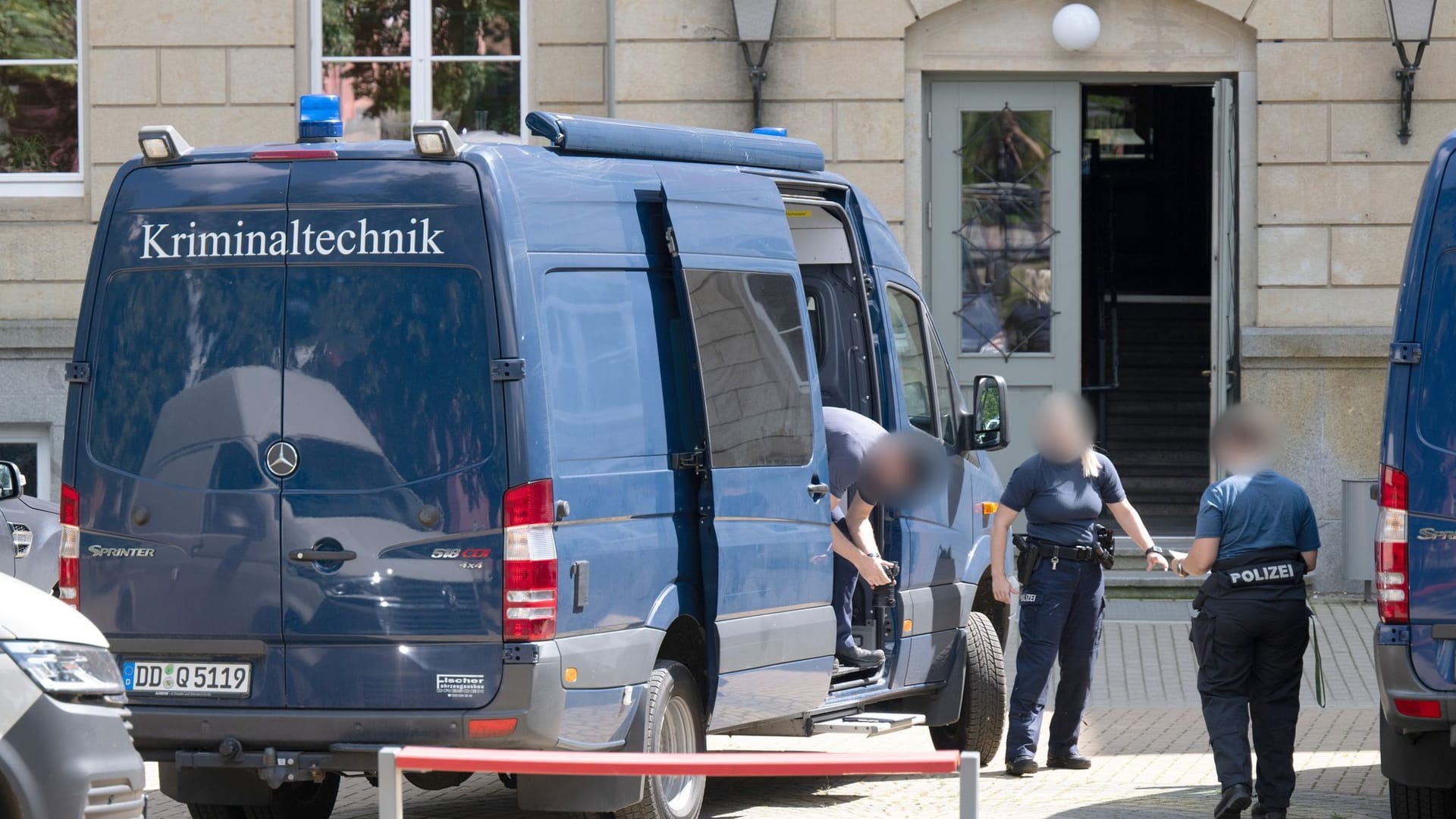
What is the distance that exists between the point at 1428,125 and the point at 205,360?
35.7ft

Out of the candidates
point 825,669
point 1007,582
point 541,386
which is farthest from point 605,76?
point 541,386

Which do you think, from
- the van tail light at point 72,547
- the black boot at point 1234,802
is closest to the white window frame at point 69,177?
the van tail light at point 72,547

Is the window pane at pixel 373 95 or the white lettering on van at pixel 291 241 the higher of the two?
the window pane at pixel 373 95

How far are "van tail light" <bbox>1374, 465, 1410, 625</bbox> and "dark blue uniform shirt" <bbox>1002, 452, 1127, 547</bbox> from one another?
7.26 feet

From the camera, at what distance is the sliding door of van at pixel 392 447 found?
668cm

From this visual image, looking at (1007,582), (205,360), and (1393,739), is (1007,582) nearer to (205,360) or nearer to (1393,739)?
(1393,739)

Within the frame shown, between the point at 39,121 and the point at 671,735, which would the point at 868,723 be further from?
the point at 39,121

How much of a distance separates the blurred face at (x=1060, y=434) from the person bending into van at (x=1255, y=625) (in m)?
A: 1.18

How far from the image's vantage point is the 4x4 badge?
6832 mm

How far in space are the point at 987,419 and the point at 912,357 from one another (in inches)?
16.8

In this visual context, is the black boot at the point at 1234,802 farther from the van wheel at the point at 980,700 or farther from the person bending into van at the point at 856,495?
the van wheel at the point at 980,700

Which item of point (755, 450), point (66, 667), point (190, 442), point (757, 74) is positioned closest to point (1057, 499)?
point (755, 450)

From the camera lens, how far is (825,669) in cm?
830

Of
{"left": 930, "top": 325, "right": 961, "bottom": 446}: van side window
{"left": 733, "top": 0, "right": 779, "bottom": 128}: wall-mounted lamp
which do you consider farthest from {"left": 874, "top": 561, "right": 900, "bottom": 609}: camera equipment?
{"left": 733, "top": 0, "right": 779, "bottom": 128}: wall-mounted lamp
